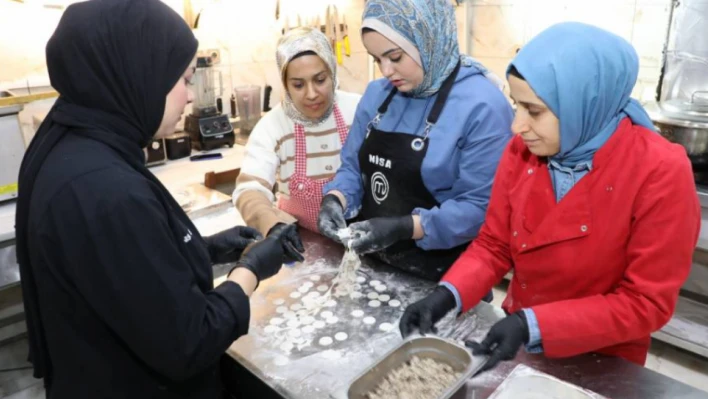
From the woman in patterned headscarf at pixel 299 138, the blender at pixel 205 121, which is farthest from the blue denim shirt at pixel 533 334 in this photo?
the blender at pixel 205 121

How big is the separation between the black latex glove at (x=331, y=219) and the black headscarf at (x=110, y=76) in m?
0.72

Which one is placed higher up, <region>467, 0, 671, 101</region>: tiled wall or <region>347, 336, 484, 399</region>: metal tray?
<region>467, 0, 671, 101</region>: tiled wall

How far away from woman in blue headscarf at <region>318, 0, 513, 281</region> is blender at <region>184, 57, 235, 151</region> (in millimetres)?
1786

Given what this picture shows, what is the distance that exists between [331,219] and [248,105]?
2142 mm

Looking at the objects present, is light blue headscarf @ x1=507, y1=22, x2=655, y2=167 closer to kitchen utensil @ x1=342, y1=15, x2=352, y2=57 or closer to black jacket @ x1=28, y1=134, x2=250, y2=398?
black jacket @ x1=28, y1=134, x2=250, y2=398

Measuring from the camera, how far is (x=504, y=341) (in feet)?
4.05

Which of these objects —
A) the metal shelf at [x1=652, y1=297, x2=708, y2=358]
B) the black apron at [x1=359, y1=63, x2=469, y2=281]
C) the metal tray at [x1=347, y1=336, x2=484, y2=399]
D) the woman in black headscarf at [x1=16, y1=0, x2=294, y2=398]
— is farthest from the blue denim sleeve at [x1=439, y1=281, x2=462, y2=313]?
the metal shelf at [x1=652, y1=297, x2=708, y2=358]

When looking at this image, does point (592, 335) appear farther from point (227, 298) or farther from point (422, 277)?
point (227, 298)

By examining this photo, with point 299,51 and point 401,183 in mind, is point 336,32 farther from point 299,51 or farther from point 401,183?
point 401,183

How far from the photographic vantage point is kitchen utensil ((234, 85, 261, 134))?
145 inches

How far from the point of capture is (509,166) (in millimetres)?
1468

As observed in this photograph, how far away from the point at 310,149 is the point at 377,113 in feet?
1.44

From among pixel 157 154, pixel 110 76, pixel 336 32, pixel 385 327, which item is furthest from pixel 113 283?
pixel 336 32

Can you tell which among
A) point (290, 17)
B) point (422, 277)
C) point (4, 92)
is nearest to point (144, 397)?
point (422, 277)
